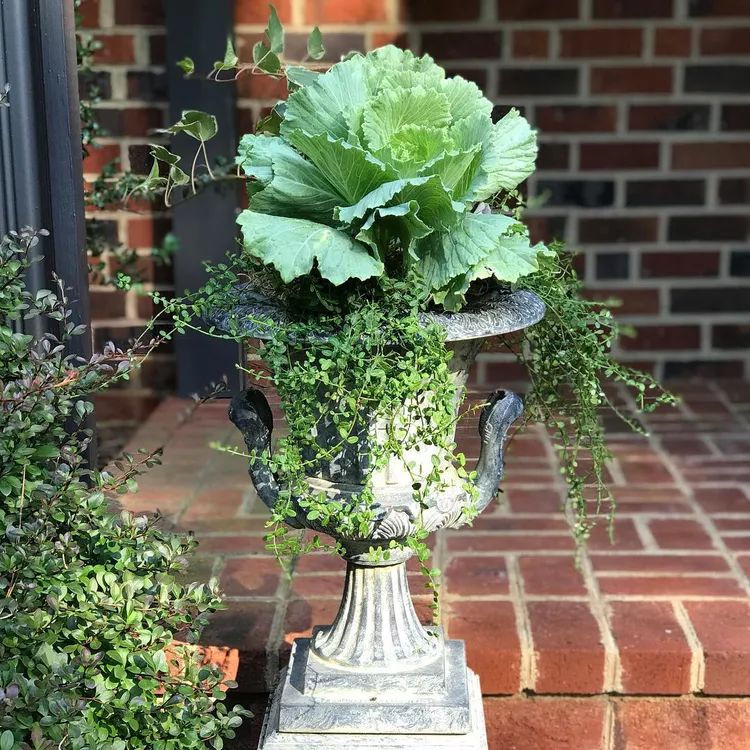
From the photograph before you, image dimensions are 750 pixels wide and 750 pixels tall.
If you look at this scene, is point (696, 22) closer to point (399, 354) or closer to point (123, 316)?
point (123, 316)

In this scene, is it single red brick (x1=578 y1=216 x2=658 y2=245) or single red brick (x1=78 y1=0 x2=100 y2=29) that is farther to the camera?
single red brick (x1=578 y1=216 x2=658 y2=245)

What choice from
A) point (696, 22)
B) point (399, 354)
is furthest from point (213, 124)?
point (696, 22)

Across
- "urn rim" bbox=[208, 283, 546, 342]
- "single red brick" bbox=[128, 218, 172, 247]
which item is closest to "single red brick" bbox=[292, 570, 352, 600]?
"urn rim" bbox=[208, 283, 546, 342]

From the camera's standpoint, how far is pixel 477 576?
2.55 m

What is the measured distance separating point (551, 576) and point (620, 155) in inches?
75.8

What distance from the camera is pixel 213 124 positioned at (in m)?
2.04

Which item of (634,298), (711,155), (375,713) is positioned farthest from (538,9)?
(375,713)

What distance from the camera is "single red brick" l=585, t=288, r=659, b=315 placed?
4051 mm

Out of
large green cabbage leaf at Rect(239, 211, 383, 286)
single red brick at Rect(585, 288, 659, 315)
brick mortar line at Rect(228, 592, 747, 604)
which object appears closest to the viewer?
large green cabbage leaf at Rect(239, 211, 383, 286)

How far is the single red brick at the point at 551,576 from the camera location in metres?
2.46

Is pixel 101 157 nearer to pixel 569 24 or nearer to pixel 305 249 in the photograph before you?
pixel 569 24

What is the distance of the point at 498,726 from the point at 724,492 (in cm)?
117

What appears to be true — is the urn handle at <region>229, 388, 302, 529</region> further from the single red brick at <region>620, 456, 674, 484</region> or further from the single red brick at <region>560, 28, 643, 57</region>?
the single red brick at <region>560, 28, 643, 57</region>

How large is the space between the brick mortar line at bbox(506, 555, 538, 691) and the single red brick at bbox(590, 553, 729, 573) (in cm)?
21
